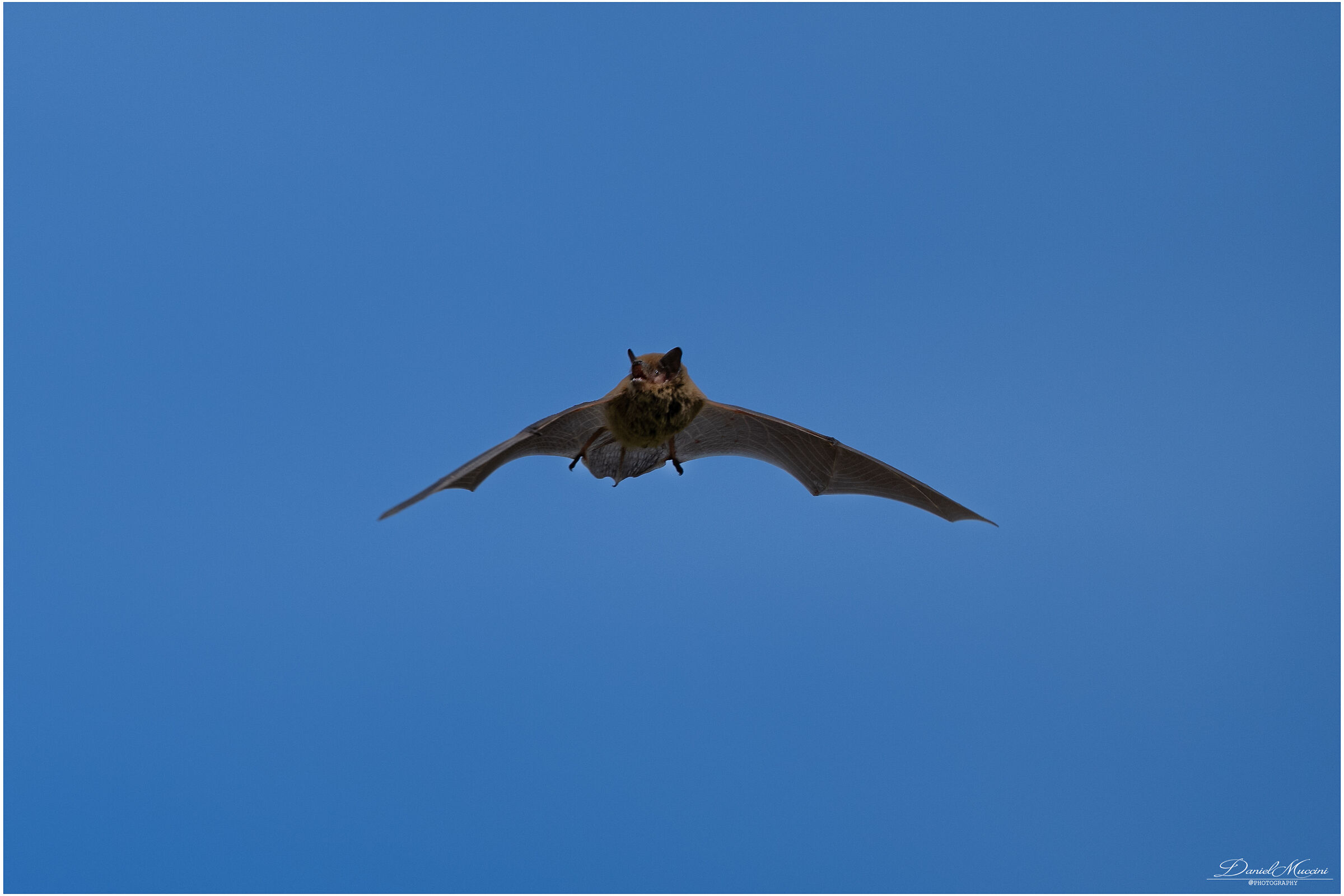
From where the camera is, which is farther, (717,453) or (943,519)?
(717,453)

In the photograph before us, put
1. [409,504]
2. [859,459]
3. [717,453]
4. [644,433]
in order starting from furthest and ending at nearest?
[717,453], [859,459], [644,433], [409,504]

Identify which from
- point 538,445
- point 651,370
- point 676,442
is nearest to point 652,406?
point 651,370

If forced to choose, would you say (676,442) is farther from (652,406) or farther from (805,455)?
(652,406)

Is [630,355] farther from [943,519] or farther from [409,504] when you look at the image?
[943,519]

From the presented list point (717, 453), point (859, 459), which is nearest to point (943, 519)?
point (859, 459)

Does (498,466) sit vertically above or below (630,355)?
below

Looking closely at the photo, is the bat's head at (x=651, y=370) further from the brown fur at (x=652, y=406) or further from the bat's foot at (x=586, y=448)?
the bat's foot at (x=586, y=448)

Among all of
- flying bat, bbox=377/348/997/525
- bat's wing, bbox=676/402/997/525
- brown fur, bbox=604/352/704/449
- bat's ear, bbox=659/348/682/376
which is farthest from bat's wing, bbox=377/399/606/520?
bat's wing, bbox=676/402/997/525

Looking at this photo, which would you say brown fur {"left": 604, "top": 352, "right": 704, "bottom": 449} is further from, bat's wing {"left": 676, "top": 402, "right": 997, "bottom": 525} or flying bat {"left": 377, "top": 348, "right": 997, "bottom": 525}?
bat's wing {"left": 676, "top": 402, "right": 997, "bottom": 525}
